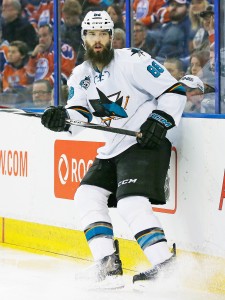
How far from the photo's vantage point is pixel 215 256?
4.75 metres

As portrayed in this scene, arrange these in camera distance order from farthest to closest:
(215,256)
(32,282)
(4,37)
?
1. (4,37)
2. (32,282)
3. (215,256)

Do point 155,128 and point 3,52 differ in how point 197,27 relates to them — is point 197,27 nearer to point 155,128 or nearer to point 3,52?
point 155,128

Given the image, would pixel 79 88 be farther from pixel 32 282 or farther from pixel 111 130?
pixel 32 282

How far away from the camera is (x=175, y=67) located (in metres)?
5.37

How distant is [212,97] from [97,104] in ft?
1.74

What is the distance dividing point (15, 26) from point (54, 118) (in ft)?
5.65

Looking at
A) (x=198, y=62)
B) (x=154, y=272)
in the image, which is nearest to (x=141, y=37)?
(x=198, y=62)

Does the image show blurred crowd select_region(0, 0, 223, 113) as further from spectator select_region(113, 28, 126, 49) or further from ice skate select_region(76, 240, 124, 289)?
ice skate select_region(76, 240, 124, 289)

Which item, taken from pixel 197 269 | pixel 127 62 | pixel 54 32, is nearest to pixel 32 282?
pixel 197 269

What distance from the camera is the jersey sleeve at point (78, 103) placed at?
16.4 feet

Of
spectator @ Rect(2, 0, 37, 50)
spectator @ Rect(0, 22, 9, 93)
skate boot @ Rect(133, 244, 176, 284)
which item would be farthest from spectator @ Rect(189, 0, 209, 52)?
spectator @ Rect(0, 22, 9, 93)

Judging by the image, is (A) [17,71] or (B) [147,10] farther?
(A) [17,71]

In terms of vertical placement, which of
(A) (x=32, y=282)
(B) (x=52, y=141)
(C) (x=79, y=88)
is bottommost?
(A) (x=32, y=282)

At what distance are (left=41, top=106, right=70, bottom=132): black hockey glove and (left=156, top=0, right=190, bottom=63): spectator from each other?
30.1 inches
